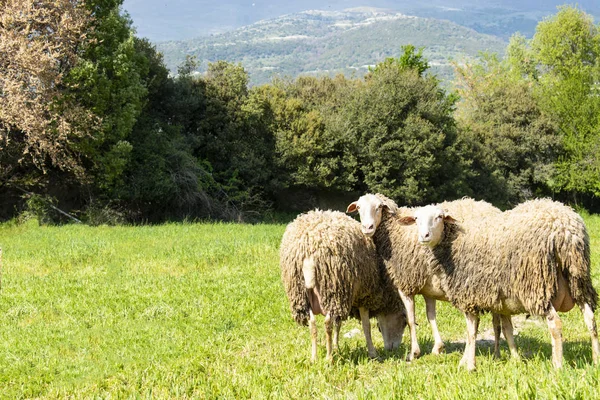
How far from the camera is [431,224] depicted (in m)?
7.42

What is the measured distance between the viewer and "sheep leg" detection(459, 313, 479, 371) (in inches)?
271

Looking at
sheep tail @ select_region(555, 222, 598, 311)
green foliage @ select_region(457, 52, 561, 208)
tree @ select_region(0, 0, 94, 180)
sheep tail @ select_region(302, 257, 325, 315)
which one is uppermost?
tree @ select_region(0, 0, 94, 180)

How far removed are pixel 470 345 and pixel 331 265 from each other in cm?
194

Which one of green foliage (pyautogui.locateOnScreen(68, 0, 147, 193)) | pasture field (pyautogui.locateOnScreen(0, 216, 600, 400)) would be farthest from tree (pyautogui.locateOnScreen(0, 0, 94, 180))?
pasture field (pyautogui.locateOnScreen(0, 216, 600, 400))

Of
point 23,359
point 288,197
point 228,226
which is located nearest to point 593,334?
point 23,359

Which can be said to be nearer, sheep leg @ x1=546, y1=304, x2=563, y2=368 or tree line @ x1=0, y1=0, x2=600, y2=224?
sheep leg @ x1=546, y1=304, x2=563, y2=368

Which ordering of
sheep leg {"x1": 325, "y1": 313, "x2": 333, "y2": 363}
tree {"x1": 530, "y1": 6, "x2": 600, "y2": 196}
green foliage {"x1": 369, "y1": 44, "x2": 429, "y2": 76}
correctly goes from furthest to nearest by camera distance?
1. green foliage {"x1": 369, "y1": 44, "x2": 429, "y2": 76}
2. tree {"x1": 530, "y1": 6, "x2": 600, "y2": 196}
3. sheep leg {"x1": 325, "y1": 313, "x2": 333, "y2": 363}

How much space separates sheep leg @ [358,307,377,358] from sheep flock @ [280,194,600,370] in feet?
0.06

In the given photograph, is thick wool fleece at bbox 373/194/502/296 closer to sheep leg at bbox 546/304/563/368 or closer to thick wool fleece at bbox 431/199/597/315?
thick wool fleece at bbox 431/199/597/315

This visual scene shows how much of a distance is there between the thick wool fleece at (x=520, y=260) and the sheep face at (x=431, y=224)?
225 millimetres

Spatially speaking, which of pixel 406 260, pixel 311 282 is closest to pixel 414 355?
pixel 406 260

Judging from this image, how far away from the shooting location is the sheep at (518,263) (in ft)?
21.1

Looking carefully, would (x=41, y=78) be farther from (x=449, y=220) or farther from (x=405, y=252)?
(x=449, y=220)

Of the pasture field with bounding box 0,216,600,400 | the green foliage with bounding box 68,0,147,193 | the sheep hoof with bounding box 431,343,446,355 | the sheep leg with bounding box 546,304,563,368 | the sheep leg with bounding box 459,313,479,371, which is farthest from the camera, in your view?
the green foliage with bounding box 68,0,147,193
